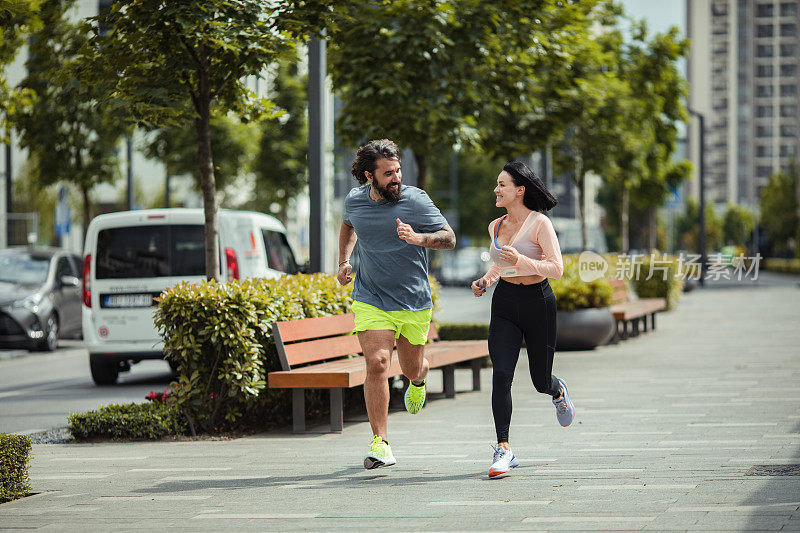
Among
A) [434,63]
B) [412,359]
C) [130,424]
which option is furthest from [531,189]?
[434,63]

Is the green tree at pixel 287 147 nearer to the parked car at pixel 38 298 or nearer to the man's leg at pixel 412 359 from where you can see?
the parked car at pixel 38 298

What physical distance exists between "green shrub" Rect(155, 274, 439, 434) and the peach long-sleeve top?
2.62 meters

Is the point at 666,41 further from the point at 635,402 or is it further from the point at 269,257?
the point at 635,402

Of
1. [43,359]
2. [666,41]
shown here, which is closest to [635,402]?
[43,359]

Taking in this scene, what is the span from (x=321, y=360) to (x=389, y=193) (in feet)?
9.87

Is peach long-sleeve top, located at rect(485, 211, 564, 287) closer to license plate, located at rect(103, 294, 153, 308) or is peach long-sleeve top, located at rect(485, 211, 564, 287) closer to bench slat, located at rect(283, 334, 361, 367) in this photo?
bench slat, located at rect(283, 334, 361, 367)

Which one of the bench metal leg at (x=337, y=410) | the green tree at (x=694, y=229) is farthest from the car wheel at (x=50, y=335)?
the green tree at (x=694, y=229)

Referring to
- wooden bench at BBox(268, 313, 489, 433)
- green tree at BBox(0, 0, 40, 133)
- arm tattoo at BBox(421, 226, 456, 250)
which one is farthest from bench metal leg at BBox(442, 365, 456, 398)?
green tree at BBox(0, 0, 40, 133)

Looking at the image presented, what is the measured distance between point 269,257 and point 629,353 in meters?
5.20

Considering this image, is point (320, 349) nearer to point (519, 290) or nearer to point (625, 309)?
point (519, 290)

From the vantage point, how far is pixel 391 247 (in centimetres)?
690

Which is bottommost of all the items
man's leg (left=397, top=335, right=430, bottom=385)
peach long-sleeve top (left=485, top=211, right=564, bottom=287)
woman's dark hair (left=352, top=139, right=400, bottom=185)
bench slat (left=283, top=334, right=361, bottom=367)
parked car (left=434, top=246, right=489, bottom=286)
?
parked car (left=434, top=246, right=489, bottom=286)

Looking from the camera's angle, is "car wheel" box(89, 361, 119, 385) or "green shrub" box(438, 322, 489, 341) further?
"green shrub" box(438, 322, 489, 341)

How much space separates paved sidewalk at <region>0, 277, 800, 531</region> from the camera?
5488 millimetres
